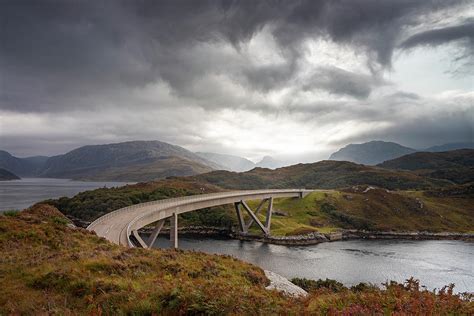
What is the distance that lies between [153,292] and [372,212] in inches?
4478

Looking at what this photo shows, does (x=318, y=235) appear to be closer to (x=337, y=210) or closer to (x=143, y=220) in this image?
(x=337, y=210)

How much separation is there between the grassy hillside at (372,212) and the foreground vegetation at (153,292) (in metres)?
71.5

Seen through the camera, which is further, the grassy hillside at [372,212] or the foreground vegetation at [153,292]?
the grassy hillside at [372,212]

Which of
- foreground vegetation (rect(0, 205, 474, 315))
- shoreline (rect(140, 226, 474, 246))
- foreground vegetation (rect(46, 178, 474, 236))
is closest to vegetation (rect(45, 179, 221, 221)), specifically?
foreground vegetation (rect(46, 178, 474, 236))

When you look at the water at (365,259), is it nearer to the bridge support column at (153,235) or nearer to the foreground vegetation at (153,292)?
the bridge support column at (153,235)

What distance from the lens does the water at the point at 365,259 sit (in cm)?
5103

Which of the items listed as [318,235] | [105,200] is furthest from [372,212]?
[105,200]

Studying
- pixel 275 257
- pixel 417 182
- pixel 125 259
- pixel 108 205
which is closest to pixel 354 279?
pixel 275 257

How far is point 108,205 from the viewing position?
108750 mm

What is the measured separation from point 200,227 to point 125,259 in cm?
Answer: 7717

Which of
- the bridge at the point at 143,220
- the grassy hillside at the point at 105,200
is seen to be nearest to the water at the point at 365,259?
the bridge at the point at 143,220

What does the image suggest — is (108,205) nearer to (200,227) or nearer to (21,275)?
(200,227)

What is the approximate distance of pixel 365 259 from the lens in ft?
208

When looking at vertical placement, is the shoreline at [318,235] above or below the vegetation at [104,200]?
below
